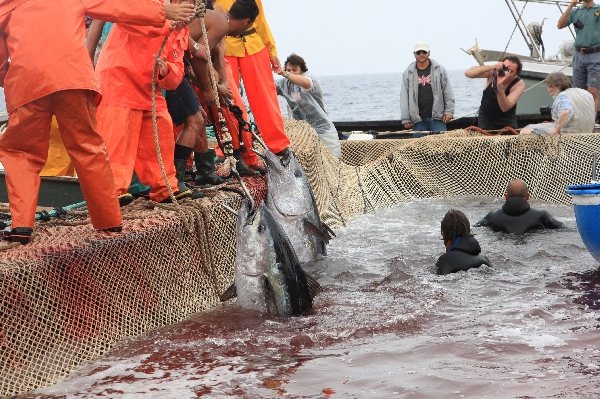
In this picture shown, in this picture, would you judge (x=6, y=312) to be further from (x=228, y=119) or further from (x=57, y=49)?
(x=228, y=119)

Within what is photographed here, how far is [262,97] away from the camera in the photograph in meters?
8.34

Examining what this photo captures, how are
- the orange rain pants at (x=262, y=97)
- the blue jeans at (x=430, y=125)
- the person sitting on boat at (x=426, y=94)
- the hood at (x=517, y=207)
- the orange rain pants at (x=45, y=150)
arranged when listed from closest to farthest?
the orange rain pants at (x=45, y=150), the orange rain pants at (x=262, y=97), the hood at (x=517, y=207), the person sitting on boat at (x=426, y=94), the blue jeans at (x=430, y=125)

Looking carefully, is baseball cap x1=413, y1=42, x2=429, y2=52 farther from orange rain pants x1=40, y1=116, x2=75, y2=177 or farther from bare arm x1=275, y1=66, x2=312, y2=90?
orange rain pants x1=40, y1=116, x2=75, y2=177

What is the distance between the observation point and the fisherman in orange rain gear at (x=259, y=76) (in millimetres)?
8297

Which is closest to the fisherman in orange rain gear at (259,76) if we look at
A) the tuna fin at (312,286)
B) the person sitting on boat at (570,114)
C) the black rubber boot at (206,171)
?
the black rubber boot at (206,171)

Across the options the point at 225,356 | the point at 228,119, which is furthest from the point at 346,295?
the point at 228,119

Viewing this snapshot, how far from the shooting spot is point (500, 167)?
1137cm

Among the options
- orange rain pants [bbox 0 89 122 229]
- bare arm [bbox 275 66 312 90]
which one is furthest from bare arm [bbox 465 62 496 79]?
orange rain pants [bbox 0 89 122 229]

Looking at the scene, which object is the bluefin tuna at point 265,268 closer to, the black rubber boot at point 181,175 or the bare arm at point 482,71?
the black rubber boot at point 181,175

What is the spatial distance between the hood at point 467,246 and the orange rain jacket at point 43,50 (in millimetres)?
3479

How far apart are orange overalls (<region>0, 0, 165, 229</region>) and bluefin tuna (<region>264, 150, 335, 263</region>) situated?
5.60ft

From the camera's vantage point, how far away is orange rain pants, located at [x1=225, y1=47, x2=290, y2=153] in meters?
8.30

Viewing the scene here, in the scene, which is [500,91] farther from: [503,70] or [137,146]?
[137,146]

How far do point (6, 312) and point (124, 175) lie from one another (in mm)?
2042
